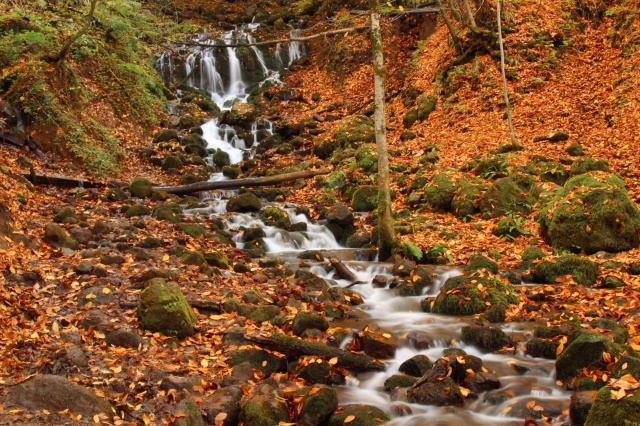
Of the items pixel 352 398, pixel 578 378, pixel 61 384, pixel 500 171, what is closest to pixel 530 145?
pixel 500 171

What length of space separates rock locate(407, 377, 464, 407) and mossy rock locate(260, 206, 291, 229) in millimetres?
8275

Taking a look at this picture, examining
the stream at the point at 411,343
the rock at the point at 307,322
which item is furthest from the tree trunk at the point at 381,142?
the rock at the point at 307,322

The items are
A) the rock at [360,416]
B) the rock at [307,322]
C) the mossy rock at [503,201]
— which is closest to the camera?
the rock at [360,416]

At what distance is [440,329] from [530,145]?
9.60 m

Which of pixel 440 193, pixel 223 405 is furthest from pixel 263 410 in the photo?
pixel 440 193

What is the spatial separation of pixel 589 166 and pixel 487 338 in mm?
7720

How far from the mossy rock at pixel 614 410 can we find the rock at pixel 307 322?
3.82 meters

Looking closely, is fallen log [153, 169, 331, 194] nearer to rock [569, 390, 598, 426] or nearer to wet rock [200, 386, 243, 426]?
wet rock [200, 386, 243, 426]

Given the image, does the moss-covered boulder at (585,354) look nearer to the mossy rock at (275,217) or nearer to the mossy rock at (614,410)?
the mossy rock at (614,410)

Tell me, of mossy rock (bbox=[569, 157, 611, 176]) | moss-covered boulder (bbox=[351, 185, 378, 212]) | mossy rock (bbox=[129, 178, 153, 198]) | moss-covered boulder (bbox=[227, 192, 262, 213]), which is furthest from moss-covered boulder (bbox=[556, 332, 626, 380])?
mossy rock (bbox=[129, 178, 153, 198])

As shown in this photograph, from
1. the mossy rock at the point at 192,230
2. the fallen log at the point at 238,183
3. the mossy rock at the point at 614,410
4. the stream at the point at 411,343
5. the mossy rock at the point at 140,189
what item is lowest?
the stream at the point at 411,343

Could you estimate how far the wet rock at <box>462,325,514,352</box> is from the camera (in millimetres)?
6934

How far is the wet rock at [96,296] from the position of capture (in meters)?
7.15

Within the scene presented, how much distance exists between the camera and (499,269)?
9.77 metres
